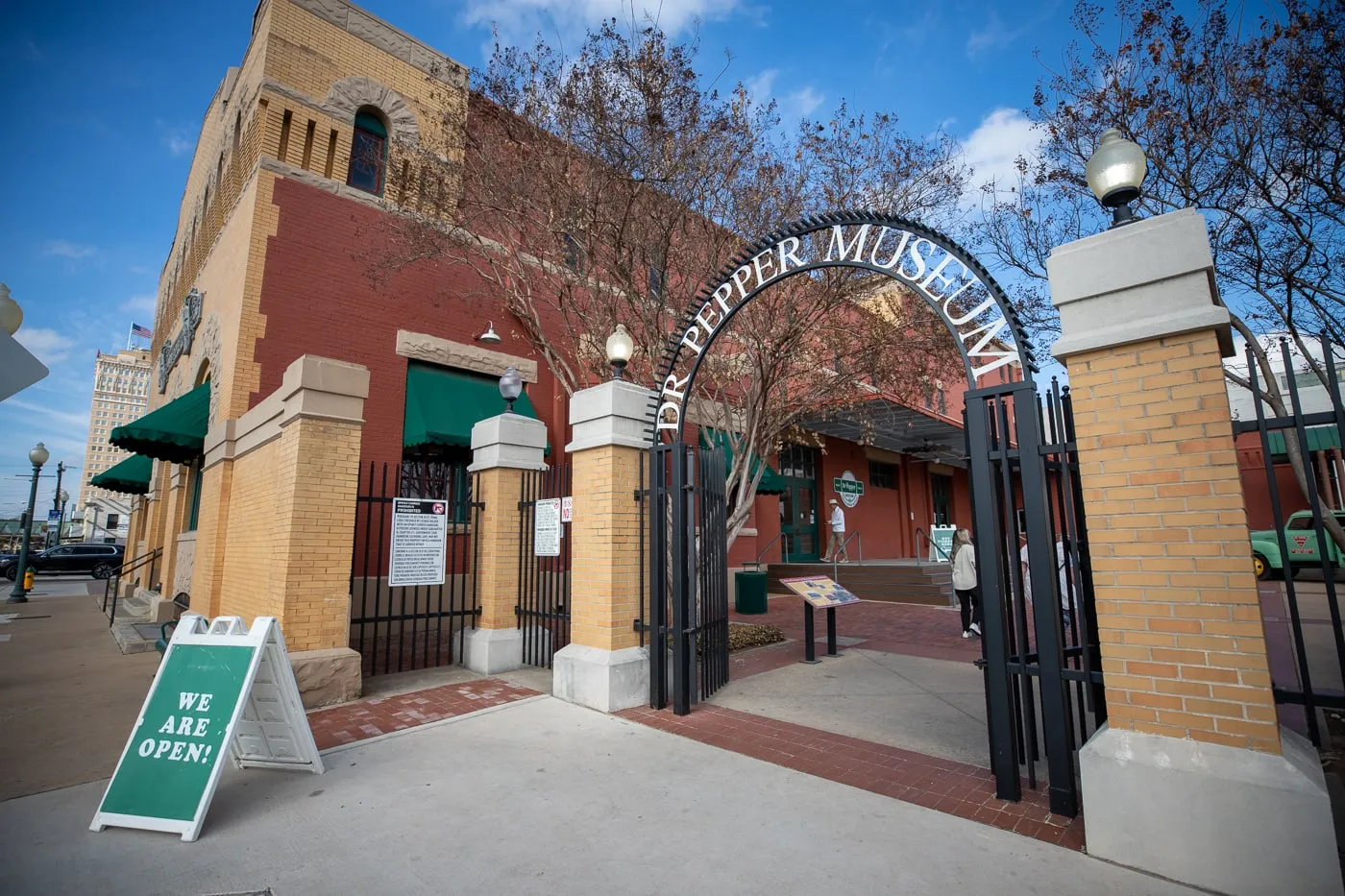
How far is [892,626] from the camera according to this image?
12039 mm

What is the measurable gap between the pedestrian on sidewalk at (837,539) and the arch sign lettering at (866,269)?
12.4 metres

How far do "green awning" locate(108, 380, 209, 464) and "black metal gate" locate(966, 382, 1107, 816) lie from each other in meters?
13.0

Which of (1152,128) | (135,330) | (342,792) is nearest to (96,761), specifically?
(342,792)

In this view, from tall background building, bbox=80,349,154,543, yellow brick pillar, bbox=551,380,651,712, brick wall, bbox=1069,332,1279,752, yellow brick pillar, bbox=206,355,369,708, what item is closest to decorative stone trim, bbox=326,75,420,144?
yellow brick pillar, bbox=206,355,369,708

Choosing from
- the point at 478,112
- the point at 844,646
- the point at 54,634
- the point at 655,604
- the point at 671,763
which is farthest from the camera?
the point at 54,634

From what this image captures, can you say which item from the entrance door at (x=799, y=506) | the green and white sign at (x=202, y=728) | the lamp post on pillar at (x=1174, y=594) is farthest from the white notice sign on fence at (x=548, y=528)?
the entrance door at (x=799, y=506)

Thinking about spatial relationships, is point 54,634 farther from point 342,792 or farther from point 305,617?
point 342,792

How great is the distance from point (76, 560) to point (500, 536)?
3673 centimetres

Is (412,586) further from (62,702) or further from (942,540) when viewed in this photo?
(942,540)

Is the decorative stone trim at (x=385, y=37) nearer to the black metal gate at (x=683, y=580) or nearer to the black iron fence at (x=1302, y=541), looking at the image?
the black metal gate at (x=683, y=580)

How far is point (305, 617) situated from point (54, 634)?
9.60 meters

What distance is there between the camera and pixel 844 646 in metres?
9.80

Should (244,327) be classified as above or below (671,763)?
above

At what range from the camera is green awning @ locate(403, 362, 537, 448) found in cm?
1208
